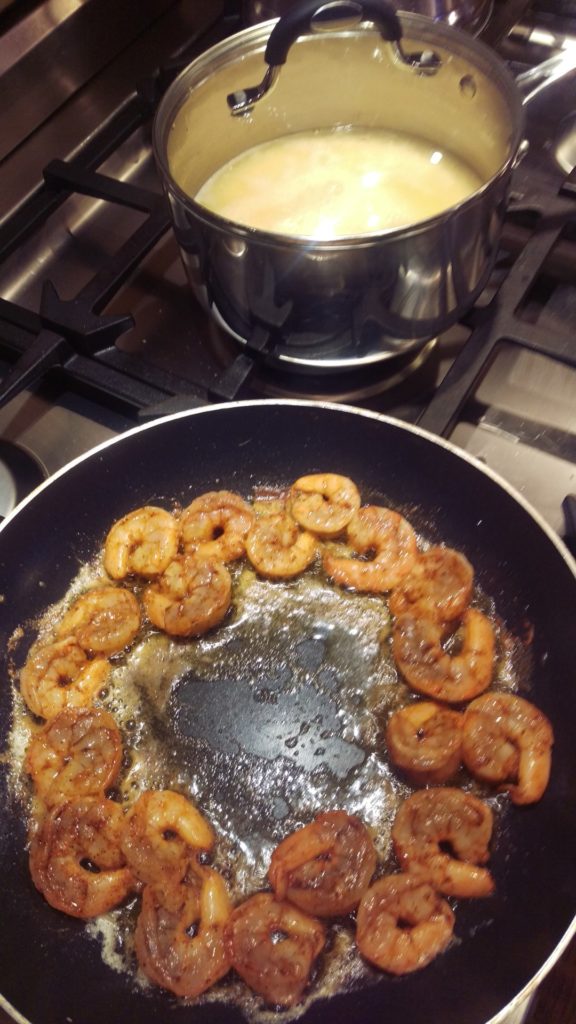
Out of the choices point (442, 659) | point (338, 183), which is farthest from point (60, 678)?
point (338, 183)

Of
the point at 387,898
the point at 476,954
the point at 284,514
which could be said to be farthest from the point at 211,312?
the point at 476,954

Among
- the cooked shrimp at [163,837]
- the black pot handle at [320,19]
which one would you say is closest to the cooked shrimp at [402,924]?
the cooked shrimp at [163,837]

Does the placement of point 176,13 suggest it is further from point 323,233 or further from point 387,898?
point 387,898

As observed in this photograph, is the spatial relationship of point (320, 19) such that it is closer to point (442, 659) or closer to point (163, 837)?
point (442, 659)

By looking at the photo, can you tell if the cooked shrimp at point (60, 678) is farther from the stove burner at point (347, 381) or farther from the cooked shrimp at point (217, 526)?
the stove burner at point (347, 381)

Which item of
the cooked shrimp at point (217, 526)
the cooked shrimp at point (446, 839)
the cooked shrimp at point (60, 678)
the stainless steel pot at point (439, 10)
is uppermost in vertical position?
the stainless steel pot at point (439, 10)

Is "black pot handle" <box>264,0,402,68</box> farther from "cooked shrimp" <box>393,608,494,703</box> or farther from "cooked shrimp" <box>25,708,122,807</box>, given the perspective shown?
"cooked shrimp" <box>25,708,122,807</box>

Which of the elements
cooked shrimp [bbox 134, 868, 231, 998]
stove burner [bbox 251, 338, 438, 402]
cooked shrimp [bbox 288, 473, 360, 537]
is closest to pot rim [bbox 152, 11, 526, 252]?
stove burner [bbox 251, 338, 438, 402]
